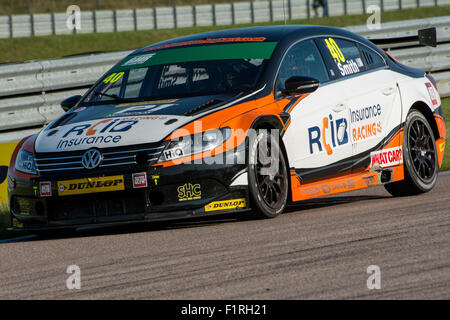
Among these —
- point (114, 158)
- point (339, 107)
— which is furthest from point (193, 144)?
point (339, 107)

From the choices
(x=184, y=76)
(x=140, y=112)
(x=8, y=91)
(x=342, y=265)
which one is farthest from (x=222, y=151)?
(x=8, y=91)

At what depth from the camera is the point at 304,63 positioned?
8227mm

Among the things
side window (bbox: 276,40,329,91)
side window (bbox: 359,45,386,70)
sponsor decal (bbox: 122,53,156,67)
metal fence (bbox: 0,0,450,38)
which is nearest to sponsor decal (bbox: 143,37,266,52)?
sponsor decal (bbox: 122,53,156,67)

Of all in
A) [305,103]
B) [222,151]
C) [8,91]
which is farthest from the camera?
[8,91]

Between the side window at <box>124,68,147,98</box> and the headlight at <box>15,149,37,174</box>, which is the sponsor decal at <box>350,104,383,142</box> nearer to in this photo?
the side window at <box>124,68,147,98</box>

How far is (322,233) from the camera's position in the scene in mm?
6383

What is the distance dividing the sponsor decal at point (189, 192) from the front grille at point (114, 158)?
29cm

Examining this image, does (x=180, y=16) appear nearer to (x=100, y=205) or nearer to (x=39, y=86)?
(x=39, y=86)

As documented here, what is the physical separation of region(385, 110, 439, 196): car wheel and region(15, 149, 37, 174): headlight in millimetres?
3495

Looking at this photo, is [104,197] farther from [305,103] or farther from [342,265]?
[342,265]
